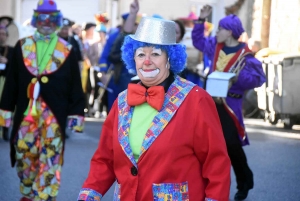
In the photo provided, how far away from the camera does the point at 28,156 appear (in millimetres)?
7387

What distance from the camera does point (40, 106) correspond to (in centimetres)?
734

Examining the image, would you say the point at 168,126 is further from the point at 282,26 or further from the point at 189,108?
the point at 282,26

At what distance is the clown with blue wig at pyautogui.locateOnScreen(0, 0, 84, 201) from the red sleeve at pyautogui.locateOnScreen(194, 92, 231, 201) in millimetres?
3150

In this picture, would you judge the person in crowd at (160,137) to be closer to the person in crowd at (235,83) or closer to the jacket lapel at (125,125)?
the jacket lapel at (125,125)

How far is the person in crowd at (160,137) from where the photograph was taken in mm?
4297

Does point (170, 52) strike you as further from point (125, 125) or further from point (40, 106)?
point (40, 106)

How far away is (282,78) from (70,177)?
760 centimetres

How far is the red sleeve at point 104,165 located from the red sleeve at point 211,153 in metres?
0.50

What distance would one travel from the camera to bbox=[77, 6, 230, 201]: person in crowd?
430 cm

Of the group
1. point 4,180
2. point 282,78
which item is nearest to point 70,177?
point 4,180

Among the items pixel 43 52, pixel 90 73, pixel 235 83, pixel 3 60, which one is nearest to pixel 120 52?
pixel 235 83

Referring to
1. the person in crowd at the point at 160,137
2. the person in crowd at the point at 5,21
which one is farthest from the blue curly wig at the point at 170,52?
the person in crowd at the point at 5,21

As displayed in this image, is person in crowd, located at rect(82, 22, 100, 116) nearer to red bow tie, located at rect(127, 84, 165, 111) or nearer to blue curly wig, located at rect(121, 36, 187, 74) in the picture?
blue curly wig, located at rect(121, 36, 187, 74)

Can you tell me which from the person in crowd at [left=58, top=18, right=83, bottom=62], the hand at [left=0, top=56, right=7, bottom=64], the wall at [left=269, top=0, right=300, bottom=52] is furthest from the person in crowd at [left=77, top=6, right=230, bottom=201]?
the wall at [left=269, top=0, right=300, bottom=52]
